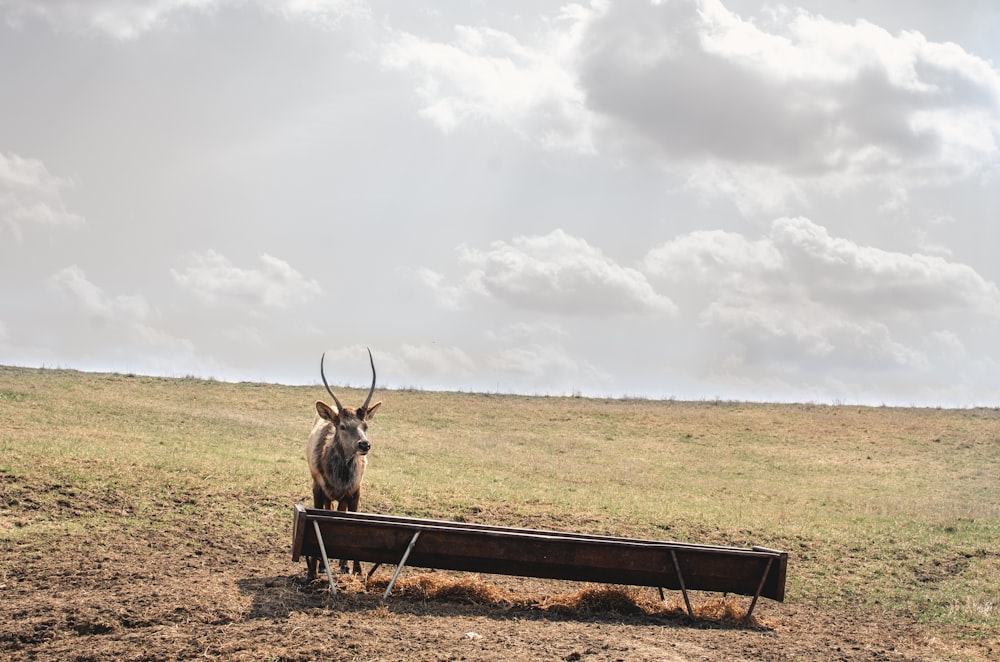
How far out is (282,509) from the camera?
1747 centimetres

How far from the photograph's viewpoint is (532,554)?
1123 centimetres

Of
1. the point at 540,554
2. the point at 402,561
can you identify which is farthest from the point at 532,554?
the point at 402,561

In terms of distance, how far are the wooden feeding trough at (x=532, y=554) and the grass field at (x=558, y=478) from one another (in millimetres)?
2417

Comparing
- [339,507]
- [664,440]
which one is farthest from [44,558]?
[664,440]

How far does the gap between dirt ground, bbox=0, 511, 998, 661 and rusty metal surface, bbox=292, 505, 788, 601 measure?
1.51ft

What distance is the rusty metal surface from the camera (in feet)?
36.3

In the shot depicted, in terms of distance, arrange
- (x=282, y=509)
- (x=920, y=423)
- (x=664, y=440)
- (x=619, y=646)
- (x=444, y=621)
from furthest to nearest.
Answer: (x=920, y=423)
(x=664, y=440)
(x=282, y=509)
(x=444, y=621)
(x=619, y=646)

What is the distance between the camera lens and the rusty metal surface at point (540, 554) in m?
11.1

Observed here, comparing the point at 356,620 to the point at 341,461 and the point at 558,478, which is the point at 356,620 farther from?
the point at 558,478

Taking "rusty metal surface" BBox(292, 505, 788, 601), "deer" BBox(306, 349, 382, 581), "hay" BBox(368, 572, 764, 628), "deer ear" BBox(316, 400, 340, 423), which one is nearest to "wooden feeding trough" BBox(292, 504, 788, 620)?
"rusty metal surface" BBox(292, 505, 788, 601)

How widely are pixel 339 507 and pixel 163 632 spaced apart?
14.4 feet

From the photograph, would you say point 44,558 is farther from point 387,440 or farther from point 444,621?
point 387,440

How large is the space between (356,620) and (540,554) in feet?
8.40

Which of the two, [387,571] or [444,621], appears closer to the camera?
[444,621]
